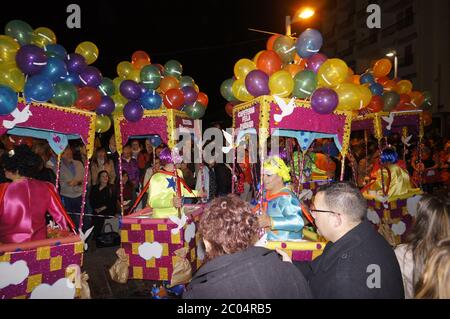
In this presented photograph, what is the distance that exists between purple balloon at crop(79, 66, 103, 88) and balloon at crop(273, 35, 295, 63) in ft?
7.98

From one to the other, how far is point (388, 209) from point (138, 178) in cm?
576

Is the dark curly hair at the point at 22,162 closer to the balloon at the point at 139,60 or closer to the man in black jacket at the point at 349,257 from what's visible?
the balloon at the point at 139,60

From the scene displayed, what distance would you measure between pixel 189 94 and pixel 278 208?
8.48ft

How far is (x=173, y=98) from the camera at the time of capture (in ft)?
16.1

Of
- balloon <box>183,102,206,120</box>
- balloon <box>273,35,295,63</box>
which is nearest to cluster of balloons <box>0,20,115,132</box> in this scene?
balloon <box>183,102,206,120</box>

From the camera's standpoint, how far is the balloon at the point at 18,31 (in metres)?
3.46

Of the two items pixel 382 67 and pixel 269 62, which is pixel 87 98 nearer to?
pixel 269 62

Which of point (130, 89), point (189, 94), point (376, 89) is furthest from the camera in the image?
point (376, 89)

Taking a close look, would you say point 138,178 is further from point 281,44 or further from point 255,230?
point 255,230

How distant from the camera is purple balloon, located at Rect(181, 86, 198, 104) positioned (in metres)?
5.26

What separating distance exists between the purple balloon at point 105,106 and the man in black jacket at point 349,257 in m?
3.64

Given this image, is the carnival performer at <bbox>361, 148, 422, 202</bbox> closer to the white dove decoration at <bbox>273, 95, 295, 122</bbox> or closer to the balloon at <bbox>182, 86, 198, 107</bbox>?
the white dove decoration at <bbox>273, 95, 295, 122</bbox>

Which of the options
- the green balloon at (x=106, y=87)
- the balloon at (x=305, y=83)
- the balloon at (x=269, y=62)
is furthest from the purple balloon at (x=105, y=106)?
the balloon at (x=305, y=83)

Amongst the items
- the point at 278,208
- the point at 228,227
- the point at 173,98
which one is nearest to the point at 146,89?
the point at 173,98
